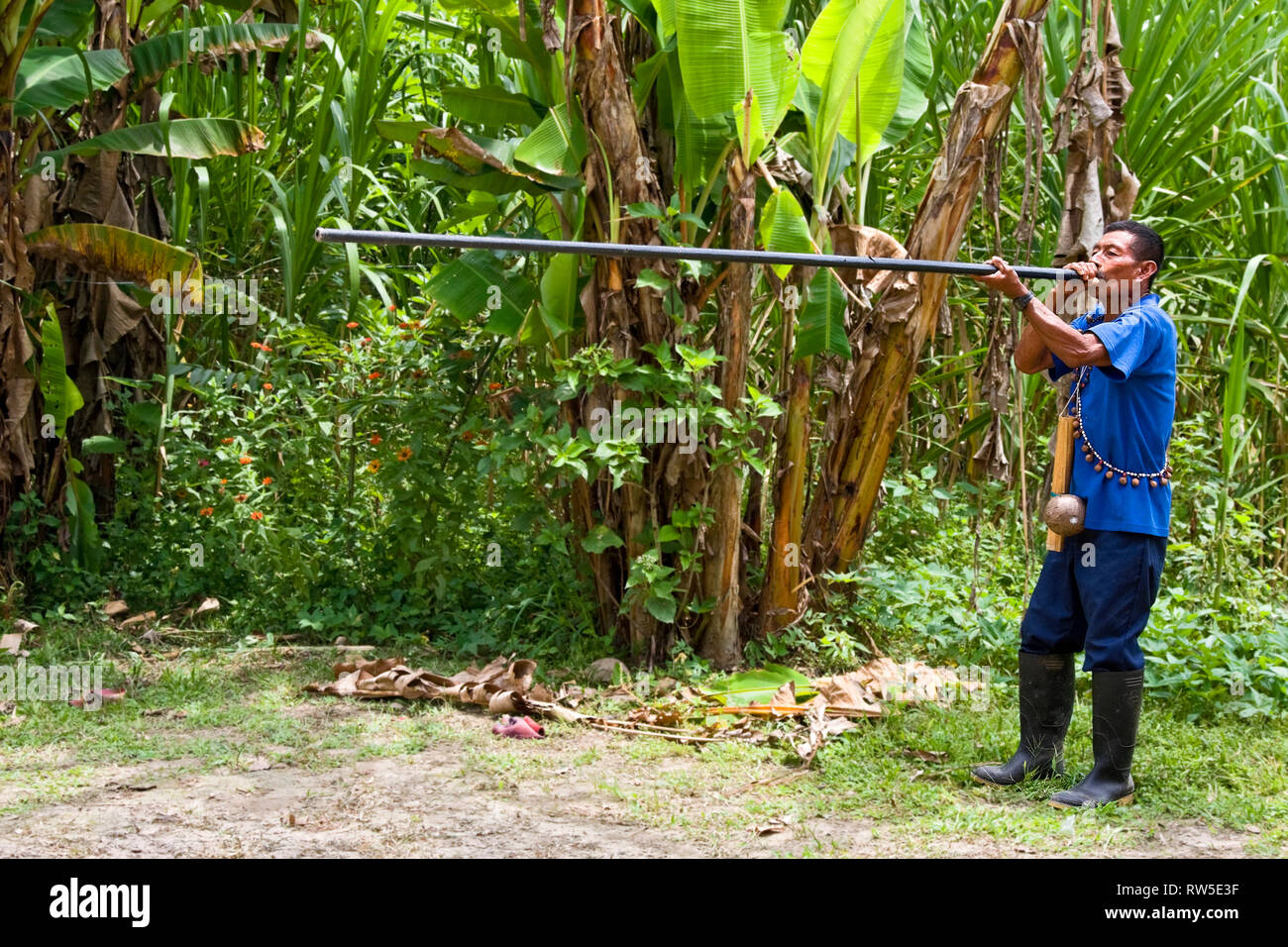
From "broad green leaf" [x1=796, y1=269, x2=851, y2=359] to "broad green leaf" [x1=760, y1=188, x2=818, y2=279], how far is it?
0.14 metres

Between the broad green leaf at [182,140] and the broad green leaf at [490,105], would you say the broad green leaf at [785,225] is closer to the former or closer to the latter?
the broad green leaf at [490,105]

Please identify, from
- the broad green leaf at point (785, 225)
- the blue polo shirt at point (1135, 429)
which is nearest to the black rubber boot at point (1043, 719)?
the blue polo shirt at point (1135, 429)

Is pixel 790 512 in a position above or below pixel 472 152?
below

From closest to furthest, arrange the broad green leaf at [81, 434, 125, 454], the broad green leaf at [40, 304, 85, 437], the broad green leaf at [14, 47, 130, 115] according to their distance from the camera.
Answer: the broad green leaf at [14, 47, 130, 115], the broad green leaf at [40, 304, 85, 437], the broad green leaf at [81, 434, 125, 454]

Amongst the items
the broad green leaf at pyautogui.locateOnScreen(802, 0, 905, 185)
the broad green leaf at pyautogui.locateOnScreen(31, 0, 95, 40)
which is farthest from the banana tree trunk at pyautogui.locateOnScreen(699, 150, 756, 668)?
the broad green leaf at pyautogui.locateOnScreen(31, 0, 95, 40)

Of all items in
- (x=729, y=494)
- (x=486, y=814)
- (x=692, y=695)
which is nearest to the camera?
(x=486, y=814)

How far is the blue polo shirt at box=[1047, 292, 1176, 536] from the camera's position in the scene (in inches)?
140

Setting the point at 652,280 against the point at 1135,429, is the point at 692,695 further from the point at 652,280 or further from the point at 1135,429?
the point at 1135,429

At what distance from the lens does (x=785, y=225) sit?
450cm

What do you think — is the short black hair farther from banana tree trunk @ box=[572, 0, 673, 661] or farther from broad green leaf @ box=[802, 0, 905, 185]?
banana tree trunk @ box=[572, 0, 673, 661]

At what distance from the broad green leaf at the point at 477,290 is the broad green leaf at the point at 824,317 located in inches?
44.7

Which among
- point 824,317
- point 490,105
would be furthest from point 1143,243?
point 490,105

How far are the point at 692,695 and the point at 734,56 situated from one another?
2318 millimetres

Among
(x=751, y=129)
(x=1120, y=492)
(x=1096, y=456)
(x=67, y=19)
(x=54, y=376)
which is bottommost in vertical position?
(x=1120, y=492)
